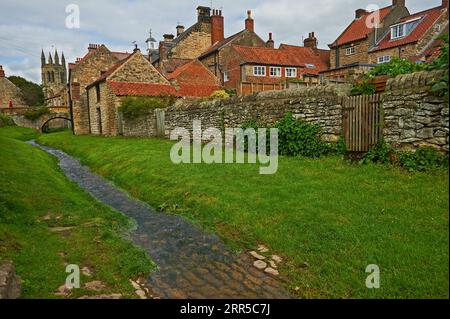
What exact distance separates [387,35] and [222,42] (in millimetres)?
19627

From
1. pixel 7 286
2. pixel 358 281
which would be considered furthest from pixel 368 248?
pixel 7 286

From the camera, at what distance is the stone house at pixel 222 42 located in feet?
131

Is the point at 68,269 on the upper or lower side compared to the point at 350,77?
lower

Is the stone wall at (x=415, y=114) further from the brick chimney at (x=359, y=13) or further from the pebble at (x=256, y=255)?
the brick chimney at (x=359, y=13)

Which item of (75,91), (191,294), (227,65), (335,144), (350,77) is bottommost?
(191,294)

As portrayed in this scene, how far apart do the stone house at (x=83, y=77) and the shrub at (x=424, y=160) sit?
3304 centimetres

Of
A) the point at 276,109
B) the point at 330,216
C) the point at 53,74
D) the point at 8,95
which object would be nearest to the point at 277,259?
the point at 330,216

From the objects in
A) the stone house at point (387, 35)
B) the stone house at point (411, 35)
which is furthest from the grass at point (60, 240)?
the stone house at point (411, 35)

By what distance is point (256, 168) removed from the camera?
10.2 meters

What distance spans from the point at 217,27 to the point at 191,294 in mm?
47174

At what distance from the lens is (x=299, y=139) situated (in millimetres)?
11484

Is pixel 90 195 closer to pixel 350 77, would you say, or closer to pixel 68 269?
pixel 68 269

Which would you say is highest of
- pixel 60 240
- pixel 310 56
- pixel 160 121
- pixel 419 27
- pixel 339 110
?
pixel 419 27

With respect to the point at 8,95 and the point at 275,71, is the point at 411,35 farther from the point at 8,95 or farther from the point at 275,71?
the point at 8,95
